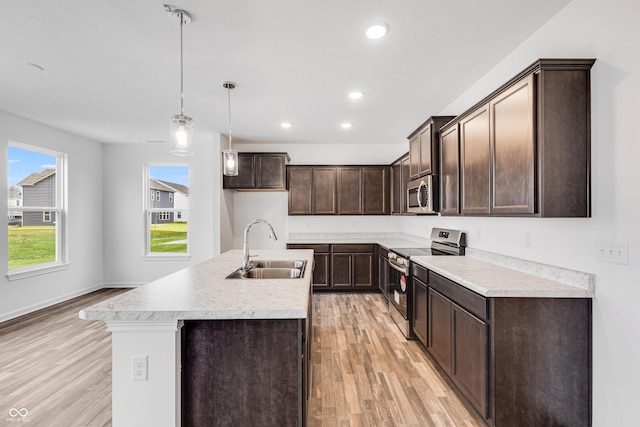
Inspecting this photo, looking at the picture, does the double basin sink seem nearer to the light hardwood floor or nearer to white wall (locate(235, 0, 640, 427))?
the light hardwood floor

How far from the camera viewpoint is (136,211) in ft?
17.7

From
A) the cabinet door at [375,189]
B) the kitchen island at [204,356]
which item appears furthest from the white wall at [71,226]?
the cabinet door at [375,189]

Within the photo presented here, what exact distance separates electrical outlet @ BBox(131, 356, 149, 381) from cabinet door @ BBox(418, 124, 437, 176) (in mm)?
2914

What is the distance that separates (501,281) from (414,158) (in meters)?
2.07

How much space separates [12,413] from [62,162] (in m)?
3.91

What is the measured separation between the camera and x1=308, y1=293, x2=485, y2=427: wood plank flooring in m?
1.98

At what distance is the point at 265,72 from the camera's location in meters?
2.66

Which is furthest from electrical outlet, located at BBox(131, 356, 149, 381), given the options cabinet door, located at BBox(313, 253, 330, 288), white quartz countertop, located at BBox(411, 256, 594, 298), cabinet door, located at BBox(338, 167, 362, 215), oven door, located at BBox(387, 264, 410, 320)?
cabinet door, located at BBox(338, 167, 362, 215)

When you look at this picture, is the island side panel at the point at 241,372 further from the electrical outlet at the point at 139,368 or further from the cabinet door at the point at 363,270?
the cabinet door at the point at 363,270

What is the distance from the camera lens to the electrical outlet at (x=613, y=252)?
1.50 meters

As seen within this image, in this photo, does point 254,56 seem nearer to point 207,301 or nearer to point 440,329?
point 207,301

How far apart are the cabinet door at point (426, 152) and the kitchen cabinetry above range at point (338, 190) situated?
178 centimetres

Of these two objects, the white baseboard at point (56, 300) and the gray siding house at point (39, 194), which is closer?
the white baseboard at point (56, 300)

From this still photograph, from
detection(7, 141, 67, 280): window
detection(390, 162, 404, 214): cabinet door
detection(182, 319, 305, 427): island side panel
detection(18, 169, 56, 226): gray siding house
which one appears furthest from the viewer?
detection(390, 162, 404, 214): cabinet door
